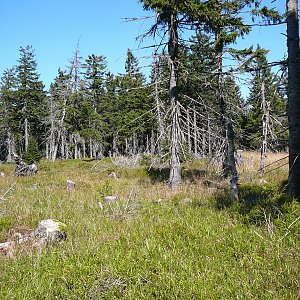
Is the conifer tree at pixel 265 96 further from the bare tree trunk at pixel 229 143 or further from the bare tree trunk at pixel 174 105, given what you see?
the bare tree trunk at pixel 174 105

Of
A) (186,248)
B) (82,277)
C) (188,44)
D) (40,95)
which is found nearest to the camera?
(82,277)

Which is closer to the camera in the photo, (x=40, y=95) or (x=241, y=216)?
(x=241, y=216)

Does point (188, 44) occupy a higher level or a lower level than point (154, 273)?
higher

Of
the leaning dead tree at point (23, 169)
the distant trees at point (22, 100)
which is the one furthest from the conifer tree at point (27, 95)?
the leaning dead tree at point (23, 169)

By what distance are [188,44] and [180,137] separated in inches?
145

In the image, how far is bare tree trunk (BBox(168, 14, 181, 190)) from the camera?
37.9 ft

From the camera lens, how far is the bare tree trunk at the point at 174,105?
11555 millimetres

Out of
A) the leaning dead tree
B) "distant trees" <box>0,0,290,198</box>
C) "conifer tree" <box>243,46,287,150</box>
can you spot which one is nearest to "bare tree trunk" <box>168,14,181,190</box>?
"distant trees" <box>0,0,290,198</box>

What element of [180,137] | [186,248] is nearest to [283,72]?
[186,248]

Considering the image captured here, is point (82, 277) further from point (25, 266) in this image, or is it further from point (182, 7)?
point (182, 7)

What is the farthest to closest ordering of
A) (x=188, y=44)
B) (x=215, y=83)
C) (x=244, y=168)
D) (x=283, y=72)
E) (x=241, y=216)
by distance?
1. (x=244, y=168)
2. (x=188, y=44)
3. (x=215, y=83)
4. (x=241, y=216)
5. (x=283, y=72)

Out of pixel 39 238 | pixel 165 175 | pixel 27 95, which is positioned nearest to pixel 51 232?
pixel 39 238

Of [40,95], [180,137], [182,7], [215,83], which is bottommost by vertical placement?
[180,137]

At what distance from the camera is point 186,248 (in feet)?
14.2
